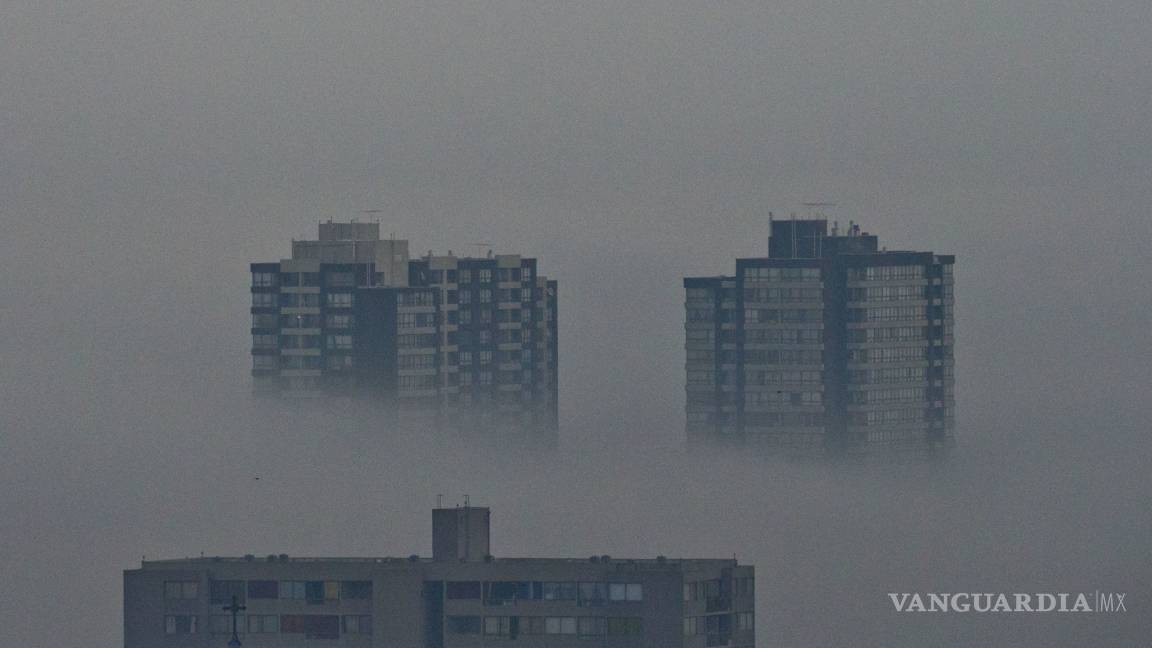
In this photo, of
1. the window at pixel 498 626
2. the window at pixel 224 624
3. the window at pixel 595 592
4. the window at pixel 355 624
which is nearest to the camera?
the window at pixel 498 626

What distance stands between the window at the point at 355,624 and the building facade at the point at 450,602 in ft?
0.19

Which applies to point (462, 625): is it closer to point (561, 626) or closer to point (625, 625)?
point (561, 626)

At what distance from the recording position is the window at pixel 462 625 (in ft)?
606

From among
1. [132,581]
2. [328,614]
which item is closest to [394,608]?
[328,614]

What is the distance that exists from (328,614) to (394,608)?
4.31 metres

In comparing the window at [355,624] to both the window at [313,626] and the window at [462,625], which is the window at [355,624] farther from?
the window at [462,625]

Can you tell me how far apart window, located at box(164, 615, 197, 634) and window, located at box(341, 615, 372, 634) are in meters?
8.85

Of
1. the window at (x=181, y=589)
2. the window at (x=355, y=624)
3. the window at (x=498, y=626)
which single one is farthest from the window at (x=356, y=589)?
the window at (x=181, y=589)

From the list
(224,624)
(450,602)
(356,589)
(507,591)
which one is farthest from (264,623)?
(507,591)

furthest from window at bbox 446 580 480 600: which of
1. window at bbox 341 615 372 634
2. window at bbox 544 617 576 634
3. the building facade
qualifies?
window at bbox 341 615 372 634

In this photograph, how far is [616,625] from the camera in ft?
602

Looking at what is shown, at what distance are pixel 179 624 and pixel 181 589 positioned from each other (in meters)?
2.10

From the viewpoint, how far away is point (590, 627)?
18412cm

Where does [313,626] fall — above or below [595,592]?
below
